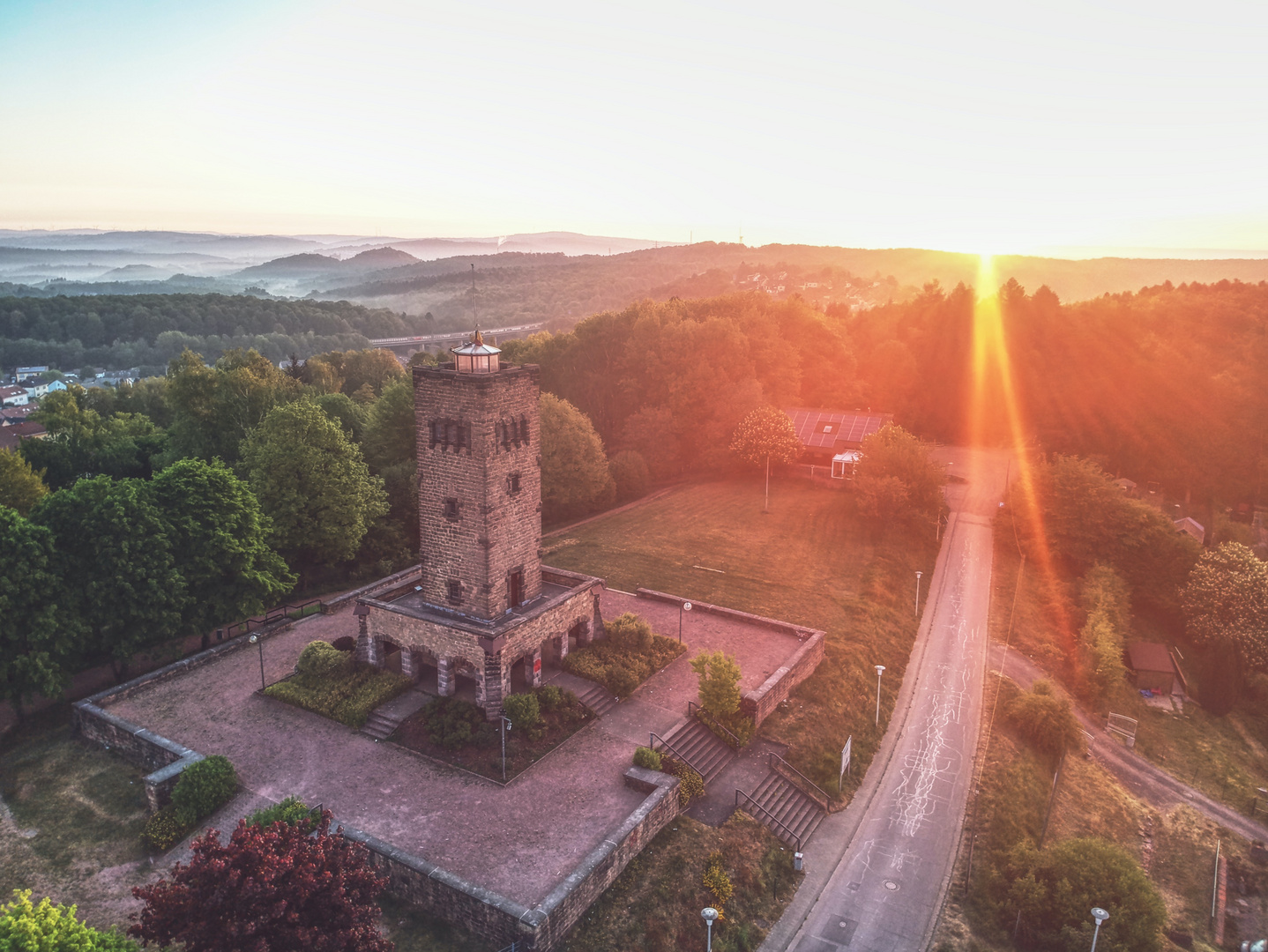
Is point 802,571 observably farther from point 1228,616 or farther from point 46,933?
point 46,933

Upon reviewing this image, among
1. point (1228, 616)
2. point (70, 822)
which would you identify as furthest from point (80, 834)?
point (1228, 616)

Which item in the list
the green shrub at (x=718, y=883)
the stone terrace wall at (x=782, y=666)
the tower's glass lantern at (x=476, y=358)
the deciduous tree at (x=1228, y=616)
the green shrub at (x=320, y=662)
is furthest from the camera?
the deciduous tree at (x=1228, y=616)

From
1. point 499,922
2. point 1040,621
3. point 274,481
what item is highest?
point 274,481

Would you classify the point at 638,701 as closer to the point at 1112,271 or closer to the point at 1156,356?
the point at 1156,356

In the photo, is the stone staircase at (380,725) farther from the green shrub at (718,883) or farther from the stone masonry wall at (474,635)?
the green shrub at (718,883)

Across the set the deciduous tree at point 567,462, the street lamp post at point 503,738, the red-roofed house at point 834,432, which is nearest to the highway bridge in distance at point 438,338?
the red-roofed house at point 834,432

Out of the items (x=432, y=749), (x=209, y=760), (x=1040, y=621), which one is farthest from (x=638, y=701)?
(x=1040, y=621)
